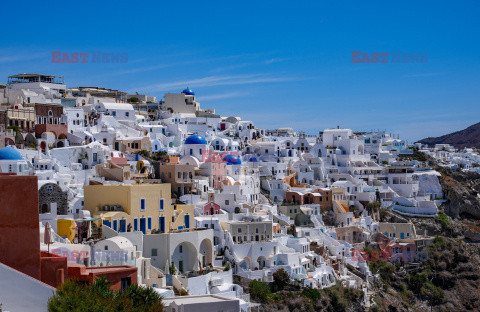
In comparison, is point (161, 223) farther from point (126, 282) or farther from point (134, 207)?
point (126, 282)

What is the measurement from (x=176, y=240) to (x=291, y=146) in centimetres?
3709

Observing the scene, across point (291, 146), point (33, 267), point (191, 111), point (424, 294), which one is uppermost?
point (191, 111)

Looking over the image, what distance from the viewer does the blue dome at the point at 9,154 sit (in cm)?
3975

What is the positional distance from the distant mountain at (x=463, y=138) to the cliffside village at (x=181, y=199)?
3890 inches

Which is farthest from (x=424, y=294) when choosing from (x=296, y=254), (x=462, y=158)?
(x=462, y=158)

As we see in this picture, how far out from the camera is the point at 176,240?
36156 mm

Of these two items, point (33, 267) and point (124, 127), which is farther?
point (124, 127)

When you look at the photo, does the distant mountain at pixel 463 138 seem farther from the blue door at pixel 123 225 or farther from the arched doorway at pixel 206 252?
the blue door at pixel 123 225

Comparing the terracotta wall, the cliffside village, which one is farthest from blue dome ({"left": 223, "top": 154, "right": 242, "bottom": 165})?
the terracotta wall

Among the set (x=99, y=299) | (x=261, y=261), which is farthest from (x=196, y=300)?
(x=261, y=261)

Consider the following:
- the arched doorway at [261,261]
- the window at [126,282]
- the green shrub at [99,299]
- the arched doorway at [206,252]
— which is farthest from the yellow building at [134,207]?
the green shrub at [99,299]

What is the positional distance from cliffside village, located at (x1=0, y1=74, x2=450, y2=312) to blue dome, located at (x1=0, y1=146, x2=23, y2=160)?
0.12 metres

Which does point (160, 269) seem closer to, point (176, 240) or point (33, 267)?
point (176, 240)

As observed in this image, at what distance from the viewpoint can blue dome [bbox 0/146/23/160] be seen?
39.8m
